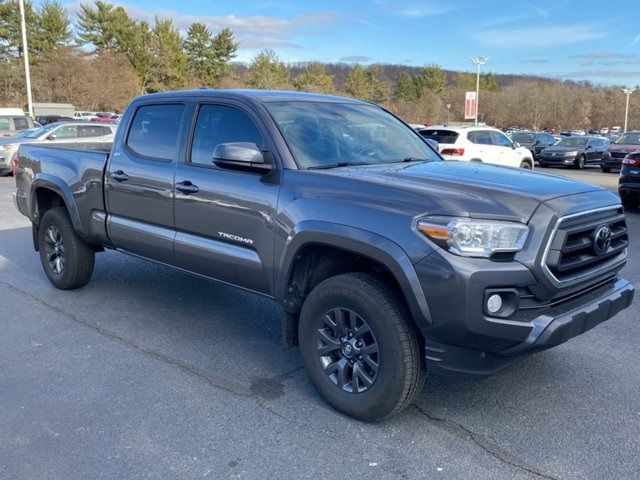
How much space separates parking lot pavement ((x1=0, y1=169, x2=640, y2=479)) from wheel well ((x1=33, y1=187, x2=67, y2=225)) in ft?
4.20

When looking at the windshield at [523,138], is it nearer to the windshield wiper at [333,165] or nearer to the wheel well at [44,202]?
the wheel well at [44,202]

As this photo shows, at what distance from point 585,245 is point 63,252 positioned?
4.70m

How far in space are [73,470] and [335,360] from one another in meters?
1.52

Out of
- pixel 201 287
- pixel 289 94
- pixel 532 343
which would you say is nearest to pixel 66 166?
pixel 201 287

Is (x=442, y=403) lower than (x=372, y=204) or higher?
lower

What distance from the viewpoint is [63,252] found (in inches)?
234

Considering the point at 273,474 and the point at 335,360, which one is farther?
the point at 335,360

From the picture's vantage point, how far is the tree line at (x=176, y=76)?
5469 cm

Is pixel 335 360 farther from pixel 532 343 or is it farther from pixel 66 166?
pixel 66 166

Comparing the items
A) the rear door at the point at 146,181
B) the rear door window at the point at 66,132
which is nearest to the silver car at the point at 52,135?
the rear door window at the point at 66,132

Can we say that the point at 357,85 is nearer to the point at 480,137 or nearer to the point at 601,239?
the point at 480,137

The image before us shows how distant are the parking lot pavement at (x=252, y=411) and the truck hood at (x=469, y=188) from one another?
124 centimetres

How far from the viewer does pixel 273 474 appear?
2992 millimetres

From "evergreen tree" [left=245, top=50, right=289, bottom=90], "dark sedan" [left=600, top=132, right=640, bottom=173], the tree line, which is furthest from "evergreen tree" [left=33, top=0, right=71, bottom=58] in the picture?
"dark sedan" [left=600, top=132, right=640, bottom=173]
